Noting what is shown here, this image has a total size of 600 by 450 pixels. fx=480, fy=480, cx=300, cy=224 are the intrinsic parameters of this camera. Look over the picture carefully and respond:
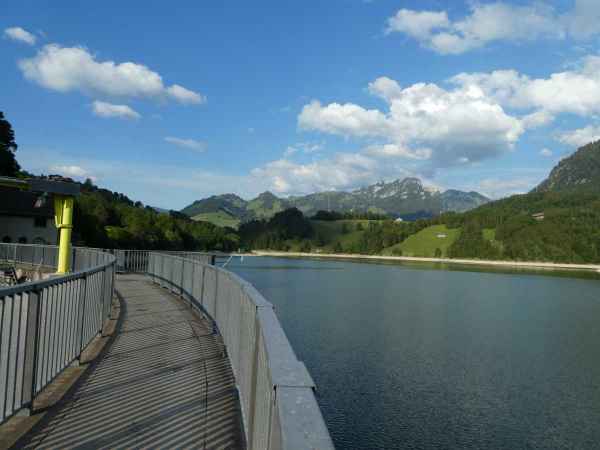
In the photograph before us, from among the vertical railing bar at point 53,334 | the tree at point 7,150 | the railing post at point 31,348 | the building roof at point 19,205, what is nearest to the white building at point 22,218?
the building roof at point 19,205

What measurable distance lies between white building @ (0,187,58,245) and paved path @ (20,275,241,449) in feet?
138

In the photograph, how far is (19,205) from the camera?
45969mm

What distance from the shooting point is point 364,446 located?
14.1 m

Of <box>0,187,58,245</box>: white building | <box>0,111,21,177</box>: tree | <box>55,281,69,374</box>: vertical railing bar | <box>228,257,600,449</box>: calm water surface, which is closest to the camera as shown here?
<box>55,281,69,374</box>: vertical railing bar

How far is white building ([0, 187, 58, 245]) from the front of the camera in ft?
149

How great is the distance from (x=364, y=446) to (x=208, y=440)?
1054 cm

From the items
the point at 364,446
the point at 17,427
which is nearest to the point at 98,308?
the point at 17,427

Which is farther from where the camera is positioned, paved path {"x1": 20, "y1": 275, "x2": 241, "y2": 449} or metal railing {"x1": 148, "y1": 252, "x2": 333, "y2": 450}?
paved path {"x1": 20, "y1": 275, "x2": 241, "y2": 449}

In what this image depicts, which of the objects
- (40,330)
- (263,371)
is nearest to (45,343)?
(40,330)

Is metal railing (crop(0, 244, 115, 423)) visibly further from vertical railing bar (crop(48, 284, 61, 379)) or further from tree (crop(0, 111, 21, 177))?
tree (crop(0, 111, 21, 177))

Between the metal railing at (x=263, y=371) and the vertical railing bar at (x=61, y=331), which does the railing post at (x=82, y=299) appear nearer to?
the vertical railing bar at (x=61, y=331)

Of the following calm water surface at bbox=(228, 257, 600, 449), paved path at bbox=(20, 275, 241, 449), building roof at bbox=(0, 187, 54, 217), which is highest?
building roof at bbox=(0, 187, 54, 217)

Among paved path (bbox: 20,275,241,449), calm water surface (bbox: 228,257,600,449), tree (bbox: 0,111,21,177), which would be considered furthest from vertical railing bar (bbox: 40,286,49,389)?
tree (bbox: 0,111,21,177)

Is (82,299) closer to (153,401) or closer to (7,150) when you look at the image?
(153,401)
